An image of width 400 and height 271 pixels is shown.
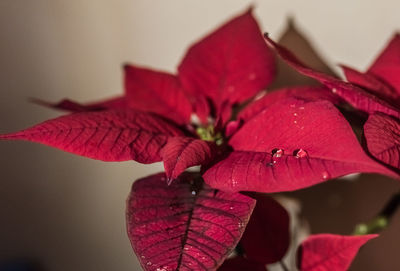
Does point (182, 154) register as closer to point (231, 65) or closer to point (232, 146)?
point (232, 146)

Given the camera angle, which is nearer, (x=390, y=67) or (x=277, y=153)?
(x=277, y=153)

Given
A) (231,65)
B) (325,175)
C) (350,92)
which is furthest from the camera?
(231,65)

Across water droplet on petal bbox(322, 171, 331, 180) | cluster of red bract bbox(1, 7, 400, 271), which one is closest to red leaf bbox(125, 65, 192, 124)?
cluster of red bract bbox(1, 7, 400, 271)

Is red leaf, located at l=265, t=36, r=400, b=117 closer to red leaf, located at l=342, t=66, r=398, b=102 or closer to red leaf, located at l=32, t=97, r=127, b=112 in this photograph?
red leaf, located at l=342, t=66, r=398, b=102

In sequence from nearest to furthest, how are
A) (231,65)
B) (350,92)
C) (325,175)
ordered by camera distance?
(325,175)
(350,92)
(231,65)

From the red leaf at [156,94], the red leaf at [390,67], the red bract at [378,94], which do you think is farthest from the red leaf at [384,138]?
the red leaf at [156,94]

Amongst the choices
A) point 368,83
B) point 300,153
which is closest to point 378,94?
point 368,83

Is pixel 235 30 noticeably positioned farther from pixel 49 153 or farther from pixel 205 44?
pixel 49 153
